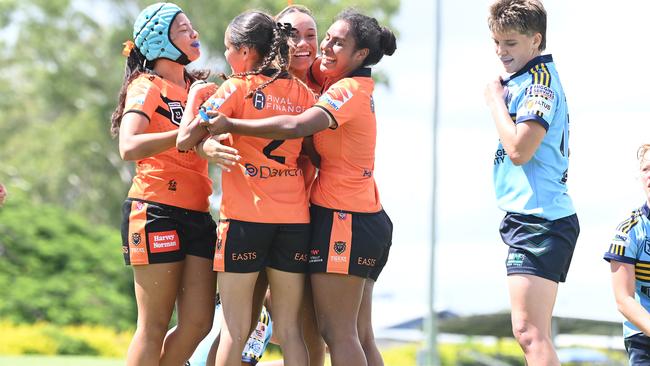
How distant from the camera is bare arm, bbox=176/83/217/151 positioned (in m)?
5.72

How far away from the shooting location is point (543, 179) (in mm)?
5629

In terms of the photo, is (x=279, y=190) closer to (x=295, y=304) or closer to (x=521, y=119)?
(x=295, y=304)

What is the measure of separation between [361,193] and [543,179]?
41.6 inches

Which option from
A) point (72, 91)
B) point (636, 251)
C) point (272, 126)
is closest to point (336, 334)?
point (272, 126)

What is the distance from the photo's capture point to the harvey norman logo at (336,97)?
19.1 ft

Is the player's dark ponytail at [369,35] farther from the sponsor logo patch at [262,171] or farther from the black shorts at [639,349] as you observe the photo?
the black shorts at [639,349]

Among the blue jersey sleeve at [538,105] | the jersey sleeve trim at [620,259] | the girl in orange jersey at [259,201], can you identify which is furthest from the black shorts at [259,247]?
the jersey sleeve trim at [620,259]

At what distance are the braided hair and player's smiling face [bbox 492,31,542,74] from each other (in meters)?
1.21

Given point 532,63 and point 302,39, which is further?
point 302,39

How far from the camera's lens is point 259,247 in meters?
5.82

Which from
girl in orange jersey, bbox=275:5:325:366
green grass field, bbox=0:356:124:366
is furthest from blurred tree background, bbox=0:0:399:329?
girl in orange jersey, bbox=275:5:325:366

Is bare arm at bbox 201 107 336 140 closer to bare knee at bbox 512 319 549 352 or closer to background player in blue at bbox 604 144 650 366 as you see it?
bare knee at bbox 512 319 549 352

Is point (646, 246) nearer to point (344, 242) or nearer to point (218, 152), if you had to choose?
point (344, 242)

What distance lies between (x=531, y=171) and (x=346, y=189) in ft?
3.49
